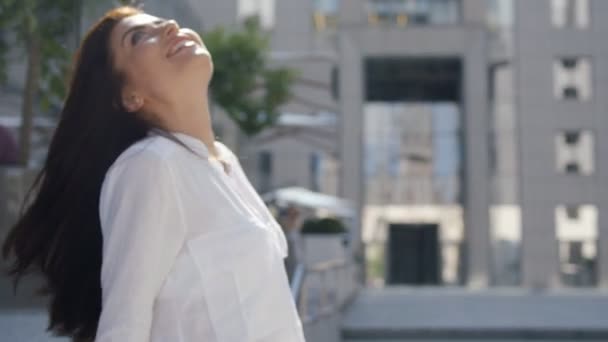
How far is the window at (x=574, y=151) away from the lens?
104ft

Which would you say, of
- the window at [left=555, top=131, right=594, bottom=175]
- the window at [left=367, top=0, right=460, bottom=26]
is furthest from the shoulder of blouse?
the window at [left=367, top=0, right=460, bottom=26]

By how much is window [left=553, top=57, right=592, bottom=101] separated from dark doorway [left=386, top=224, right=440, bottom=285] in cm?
658

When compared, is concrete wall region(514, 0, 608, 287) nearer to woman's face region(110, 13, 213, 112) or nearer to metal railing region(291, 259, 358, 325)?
metal railing region(291, 259, 358, 325)

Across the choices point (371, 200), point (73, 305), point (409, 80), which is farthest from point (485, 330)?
point (409, 80)

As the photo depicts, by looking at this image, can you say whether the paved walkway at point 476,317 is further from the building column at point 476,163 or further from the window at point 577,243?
the window at point 577,243

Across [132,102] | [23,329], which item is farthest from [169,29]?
[23,329]

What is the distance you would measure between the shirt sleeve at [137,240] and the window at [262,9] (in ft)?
102

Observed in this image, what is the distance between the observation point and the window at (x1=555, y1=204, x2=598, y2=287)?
31109 mm

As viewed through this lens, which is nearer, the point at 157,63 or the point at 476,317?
the point at 157,63

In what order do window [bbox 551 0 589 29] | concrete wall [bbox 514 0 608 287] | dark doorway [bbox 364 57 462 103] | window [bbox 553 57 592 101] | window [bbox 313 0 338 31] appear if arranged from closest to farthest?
concrete wall [bbox 514 0 608 287], window [bbox 553 57 592 101], window [bbox 551 0 589 29], window [bbox 313 0 338 31], dark doorway [bbox 364 57 462 103]

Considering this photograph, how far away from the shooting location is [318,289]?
1028cm

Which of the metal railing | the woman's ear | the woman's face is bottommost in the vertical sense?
the metal railing

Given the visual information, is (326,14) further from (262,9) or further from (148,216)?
(148,216)

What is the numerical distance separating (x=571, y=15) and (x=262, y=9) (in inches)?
435
